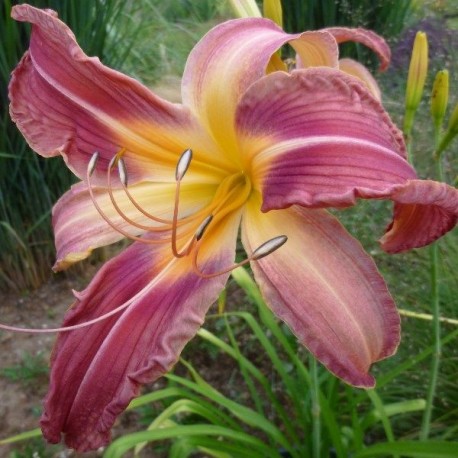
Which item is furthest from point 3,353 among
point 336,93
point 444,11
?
point 444,11

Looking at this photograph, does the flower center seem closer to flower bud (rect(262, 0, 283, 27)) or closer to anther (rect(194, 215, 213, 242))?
anther (rect(194, 215, 213, 242))

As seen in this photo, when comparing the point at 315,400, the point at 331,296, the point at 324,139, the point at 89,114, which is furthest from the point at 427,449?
the point at 89,114

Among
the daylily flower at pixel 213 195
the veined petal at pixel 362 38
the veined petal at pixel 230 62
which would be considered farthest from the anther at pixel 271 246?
the veined petal at pixel 362 38

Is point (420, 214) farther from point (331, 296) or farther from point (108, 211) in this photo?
point (108, 211)

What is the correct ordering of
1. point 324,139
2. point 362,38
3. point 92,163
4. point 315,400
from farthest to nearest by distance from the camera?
point 315,400 < point 362,38 < point 92,163 < point 324,139

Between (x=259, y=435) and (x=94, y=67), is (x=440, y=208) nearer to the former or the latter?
(x=94, y=67)

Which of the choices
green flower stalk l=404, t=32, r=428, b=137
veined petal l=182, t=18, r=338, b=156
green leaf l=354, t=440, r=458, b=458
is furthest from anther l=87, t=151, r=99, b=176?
green leaf l=354, t=440, r=458, b=458

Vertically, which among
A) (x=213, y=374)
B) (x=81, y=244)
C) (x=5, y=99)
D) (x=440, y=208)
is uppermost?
(x=440, y=208)
